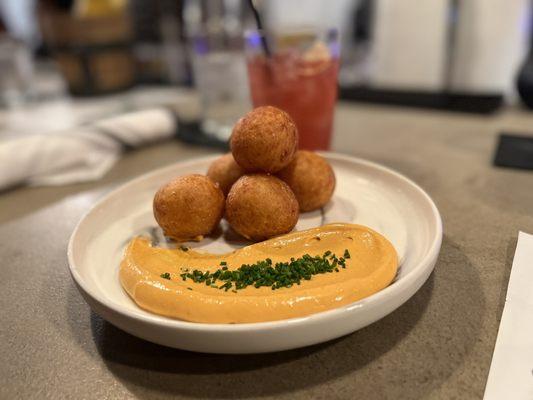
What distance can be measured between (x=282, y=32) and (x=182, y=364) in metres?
1.02

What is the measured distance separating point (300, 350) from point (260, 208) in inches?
10.2

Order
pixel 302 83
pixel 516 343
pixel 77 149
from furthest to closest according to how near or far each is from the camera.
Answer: pixel 77 149 → pixel 302 83 → pixel 516 343

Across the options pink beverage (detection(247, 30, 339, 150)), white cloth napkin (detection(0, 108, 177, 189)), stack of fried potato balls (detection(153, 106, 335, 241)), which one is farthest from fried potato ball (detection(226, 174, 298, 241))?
white cloth napkin (detection(0, 108, 177, 189))

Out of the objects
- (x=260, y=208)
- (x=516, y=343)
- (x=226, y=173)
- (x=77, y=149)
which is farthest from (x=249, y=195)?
(x=77, y=149)

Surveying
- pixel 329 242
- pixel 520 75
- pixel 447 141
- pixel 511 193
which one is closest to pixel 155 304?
pixel 329 242

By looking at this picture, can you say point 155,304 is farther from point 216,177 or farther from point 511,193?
point 511,193

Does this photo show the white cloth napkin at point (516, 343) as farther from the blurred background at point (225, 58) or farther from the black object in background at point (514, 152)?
the blurred background at point (225, 58)

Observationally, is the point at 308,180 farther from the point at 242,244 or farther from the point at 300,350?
the point at 300,350

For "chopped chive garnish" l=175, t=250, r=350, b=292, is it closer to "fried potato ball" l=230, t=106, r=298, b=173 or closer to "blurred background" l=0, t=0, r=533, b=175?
"fried potato ball" l=230, t=106, r=298, b=173

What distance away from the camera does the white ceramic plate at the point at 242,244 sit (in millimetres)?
529

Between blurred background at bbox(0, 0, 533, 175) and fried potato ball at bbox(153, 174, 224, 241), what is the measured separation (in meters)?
0.56

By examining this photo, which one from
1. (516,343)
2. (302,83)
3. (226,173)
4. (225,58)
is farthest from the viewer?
→ (225,58)

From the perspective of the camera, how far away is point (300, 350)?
2.02 ft

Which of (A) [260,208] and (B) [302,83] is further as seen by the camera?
(B) [302,83]
